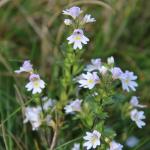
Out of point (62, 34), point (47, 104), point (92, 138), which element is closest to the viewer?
point (92, 138)

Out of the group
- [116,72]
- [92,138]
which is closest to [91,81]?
[116,72]

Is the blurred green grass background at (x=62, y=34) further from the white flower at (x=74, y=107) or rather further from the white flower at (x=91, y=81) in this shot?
the white flower at (x=91, y=81)

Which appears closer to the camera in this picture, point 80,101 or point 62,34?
point 80,101

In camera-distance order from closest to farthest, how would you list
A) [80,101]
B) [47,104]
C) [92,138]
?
1. [92,138]
2. [80,101]
3. [47,104]

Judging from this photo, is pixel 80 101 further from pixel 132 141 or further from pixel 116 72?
pixel 132 141

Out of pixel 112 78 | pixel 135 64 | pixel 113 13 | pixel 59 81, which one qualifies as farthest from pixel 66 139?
pixel 113 13

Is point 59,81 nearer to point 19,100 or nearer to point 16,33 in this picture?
point 19,100

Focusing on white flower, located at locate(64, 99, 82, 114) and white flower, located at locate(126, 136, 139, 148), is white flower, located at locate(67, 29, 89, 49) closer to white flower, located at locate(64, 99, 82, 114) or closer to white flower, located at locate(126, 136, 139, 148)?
white flower, located at locate(64, 99, 82, 114)
